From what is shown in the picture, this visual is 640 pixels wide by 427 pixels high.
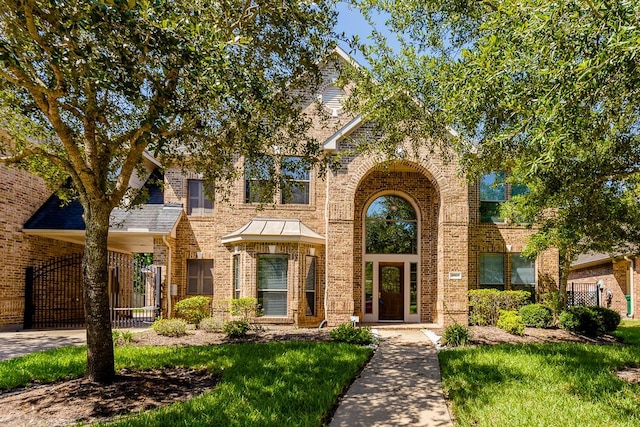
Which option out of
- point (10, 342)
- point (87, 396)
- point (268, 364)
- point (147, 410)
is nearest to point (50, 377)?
point (87, 396)

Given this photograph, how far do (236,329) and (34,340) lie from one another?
17.9ft

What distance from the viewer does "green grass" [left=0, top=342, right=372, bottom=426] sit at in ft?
16.5

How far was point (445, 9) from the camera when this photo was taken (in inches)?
309

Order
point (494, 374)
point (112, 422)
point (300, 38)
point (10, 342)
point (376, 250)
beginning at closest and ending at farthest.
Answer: point (112, 422), point (494, 374), point (300, 38), point (10, 342), point (376, 250)

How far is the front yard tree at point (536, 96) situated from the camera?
435cm

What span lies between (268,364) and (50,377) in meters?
3.56

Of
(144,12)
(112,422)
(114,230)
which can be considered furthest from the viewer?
(114,230)

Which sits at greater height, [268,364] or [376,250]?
[376,250]

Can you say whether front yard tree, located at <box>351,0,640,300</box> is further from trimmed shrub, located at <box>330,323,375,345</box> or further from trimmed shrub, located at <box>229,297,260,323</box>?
trimmed shrub, located at <box>229,297,260,323</box>

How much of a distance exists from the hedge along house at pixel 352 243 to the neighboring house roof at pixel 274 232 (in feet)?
0.12

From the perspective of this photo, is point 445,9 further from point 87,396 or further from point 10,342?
point 10,342

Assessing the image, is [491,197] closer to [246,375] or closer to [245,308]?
[245,308]

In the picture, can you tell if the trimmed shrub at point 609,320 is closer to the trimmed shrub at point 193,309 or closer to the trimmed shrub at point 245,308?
the trimmed shrub at point 245,308

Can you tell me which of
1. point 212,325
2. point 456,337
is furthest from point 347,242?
point 212,325
